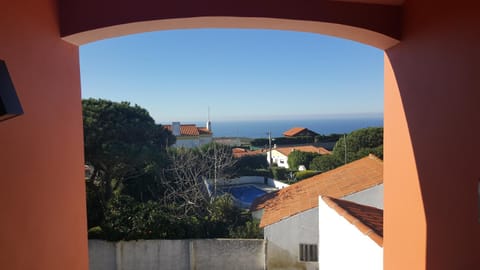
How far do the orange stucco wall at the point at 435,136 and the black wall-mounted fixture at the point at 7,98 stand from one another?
6.84 feet

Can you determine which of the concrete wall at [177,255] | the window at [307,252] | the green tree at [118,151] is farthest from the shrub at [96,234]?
the window at [307,252]

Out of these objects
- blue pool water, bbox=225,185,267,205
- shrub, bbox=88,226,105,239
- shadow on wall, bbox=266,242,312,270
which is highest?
shrub, bbox=88,226,105,239

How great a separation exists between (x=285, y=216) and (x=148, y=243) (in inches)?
138

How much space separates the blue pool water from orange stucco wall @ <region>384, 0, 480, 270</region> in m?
13.0

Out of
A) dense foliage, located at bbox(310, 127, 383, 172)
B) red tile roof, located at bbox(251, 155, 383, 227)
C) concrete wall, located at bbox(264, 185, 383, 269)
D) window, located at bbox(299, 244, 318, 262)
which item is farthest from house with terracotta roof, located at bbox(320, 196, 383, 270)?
dense foliage, located at bbox(310, 127, 383, 172)

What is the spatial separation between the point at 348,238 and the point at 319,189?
4.82m

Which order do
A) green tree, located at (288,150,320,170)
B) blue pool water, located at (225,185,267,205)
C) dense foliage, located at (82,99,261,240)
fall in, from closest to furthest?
1. dense foliage, located at (82,99,261,240)
2. blue pool water, located at (225,185,267,205)
3. green tree, located at (288,150,320,170)

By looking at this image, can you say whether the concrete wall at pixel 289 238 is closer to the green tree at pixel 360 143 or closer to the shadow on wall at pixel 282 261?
the shadow on wall at pixel 282 261

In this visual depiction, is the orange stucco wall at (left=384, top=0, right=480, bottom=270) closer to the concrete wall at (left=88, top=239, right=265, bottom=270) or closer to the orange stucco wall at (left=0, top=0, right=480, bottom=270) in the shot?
the orange stucco wall at (left=0, top=0, right=480, bottom=270)

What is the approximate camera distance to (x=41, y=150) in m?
1.70

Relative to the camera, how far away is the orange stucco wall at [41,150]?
1423 millimetres

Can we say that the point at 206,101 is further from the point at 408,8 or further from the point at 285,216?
the point at 408,8

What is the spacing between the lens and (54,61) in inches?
73.4

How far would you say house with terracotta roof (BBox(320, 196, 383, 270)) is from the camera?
10.9 ft
